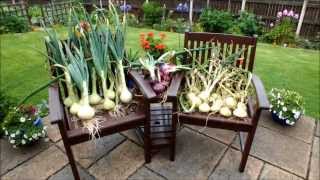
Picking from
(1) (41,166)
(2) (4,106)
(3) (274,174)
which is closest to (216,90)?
(3) (274,174)

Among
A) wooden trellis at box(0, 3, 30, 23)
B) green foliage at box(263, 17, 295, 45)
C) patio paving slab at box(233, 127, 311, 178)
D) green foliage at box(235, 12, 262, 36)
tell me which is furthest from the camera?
wooden trellis at box(0, 3, 30, 23)

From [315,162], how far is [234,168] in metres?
0.63

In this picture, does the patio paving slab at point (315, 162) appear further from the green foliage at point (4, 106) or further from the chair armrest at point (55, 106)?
the green foliage at point (4, 106)

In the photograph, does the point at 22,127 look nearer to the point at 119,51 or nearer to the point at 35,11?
the point at 119,51

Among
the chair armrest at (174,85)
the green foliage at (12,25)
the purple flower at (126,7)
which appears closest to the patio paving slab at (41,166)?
the chair armrest at (174,85)

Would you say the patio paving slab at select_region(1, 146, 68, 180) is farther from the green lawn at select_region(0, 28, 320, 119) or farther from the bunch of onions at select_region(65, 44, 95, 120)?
the green lawn at select_region(0, 28, 320, 119)

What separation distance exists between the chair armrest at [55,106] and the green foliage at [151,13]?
18.0ft

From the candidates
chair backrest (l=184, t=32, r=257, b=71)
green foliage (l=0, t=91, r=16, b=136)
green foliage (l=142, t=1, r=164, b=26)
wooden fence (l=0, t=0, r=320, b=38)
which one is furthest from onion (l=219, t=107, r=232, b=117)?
green foliage (l=142, t=1, r=164, b=26)

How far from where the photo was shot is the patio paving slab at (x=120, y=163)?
1.74 m

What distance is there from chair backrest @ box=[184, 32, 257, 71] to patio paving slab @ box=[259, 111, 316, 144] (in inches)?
24.2

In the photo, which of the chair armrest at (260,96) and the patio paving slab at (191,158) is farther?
the patio paving slab at (191,158)

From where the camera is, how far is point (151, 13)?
670cm

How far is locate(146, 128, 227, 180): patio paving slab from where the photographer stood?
5.75ft

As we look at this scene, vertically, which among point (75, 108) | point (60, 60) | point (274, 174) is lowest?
point (274, 174)
